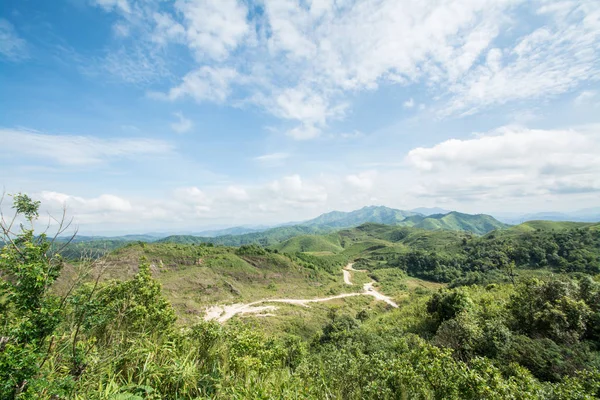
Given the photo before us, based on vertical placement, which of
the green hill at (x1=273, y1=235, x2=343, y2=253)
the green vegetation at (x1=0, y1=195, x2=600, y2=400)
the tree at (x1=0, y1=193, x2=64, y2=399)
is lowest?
the green hill at (x1=273, y1=235, x2=343, y2=253)

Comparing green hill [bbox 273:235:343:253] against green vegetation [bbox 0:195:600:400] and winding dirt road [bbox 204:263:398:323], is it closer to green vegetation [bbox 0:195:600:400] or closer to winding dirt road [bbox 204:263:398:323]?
winding dirt road [bbox 204:263:398:323]

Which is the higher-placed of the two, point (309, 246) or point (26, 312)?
point (26, 312)

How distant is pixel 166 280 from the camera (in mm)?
49562

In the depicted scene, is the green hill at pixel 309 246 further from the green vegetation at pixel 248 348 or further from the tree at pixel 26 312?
the tree at pixel 26 312

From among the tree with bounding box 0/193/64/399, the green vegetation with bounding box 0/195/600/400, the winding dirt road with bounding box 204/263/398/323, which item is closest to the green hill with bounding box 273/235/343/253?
the winding dirt road with bounding box 204/263/398/323

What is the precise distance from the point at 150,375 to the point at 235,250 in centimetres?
7363

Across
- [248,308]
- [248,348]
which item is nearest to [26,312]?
[248,348]

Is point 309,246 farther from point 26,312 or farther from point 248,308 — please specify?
point 26,312

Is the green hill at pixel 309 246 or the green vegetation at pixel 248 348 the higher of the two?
the green vegetation at pixel 248 348

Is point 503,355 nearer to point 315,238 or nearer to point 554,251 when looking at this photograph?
point 554,251

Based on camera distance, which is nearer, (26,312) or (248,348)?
(26,312)

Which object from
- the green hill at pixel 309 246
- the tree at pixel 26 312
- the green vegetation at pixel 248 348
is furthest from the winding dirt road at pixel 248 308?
the green hill at pixel 309 246

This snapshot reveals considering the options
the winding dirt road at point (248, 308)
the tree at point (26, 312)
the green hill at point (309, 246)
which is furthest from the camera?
the green hill at point (309, 246)

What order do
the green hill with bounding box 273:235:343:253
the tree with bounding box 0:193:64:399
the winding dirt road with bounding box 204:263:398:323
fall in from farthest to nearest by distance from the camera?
the green hill with bounding box 273:235:343:253 → the winding dirt road with bounding box 204:263:398:323 → the tree with bounding box 0:193:64:399
